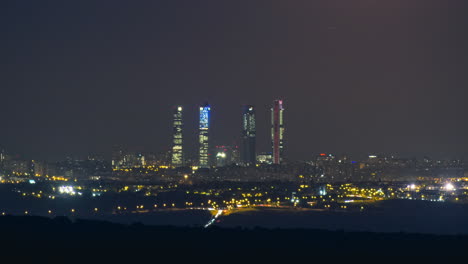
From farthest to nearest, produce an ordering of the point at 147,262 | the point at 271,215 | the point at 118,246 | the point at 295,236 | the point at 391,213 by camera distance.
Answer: the point at 391,213 → the point at 271,215 → the point at 295,236 → the point at 118,246 → the point at 147,262

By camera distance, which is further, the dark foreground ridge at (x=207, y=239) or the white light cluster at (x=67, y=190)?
the white light cluster at (x=67, y=190)

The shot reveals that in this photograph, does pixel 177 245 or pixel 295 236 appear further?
pixel 295 236

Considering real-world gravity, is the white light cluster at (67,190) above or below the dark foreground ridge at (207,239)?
above

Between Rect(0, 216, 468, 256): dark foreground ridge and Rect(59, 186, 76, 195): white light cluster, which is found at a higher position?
Rect(59, 186, 76, 195): white light cluster

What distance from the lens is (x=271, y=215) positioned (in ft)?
278

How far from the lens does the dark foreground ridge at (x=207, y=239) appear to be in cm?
2086

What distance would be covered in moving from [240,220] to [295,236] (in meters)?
53.4

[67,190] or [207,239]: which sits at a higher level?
[67,190]

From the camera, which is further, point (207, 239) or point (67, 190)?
point (67, 190)

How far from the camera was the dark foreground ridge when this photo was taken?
68.4 ft

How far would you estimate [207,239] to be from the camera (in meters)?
22.7

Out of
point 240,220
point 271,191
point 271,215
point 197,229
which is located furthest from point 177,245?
point 271,191

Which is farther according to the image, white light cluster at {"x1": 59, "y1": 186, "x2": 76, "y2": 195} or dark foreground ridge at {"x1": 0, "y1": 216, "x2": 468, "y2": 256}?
white light cluster at {"x1": 59, "y1": 186, "x2": 76, "y2": 195}

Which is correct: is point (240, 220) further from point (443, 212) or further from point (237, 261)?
point (237, 261)
